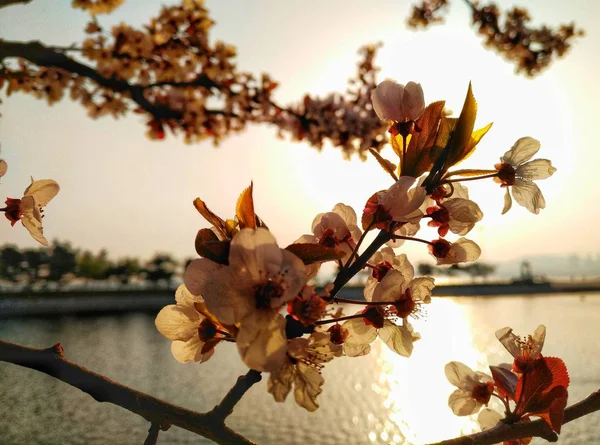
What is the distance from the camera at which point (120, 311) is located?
21.9 m

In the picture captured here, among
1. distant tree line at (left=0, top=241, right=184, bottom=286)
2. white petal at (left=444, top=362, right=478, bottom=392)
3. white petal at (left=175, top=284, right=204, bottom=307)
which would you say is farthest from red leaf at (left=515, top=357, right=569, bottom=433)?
distant tree line at (left=0, top=241, right=184, bottom=286)

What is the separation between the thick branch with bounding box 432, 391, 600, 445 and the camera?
41 centimetres

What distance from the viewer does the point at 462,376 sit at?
60 centimetres

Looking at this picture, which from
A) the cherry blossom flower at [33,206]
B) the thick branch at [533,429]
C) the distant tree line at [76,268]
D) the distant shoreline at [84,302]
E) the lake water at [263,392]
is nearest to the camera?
the thick branch at [533,429]

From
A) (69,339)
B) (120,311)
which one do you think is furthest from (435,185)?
(120,311)

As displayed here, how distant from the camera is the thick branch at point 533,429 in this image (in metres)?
0.41

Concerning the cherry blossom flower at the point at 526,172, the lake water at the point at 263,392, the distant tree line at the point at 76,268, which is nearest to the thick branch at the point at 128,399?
the cherry blossom flower at the point at 526,172

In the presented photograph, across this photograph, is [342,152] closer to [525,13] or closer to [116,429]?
[525,13]

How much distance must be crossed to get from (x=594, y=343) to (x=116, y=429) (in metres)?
12.6

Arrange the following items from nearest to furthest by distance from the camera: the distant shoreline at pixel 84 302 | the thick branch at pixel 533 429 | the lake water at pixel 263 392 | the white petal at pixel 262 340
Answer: the white petal at pixel 262 340 < the thick branch at pixel 533 429 < the lake water at pixel 263 392 < the distant shoreline at pixel 84 302

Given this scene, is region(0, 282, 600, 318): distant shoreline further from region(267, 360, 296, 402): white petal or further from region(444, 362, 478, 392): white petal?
region(267, 360, 296, 402): white petal

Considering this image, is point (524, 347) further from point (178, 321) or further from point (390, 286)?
point (178, 321)

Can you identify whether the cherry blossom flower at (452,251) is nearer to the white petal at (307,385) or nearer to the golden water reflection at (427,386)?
the white petal at (307,385)

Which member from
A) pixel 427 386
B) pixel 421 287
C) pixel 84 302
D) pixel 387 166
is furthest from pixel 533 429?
pixel 84 302
